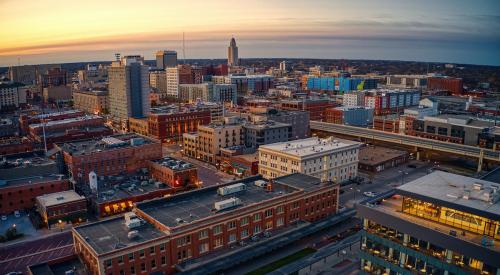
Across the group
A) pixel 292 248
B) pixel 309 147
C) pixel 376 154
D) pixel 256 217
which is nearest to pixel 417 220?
pixel 292 248

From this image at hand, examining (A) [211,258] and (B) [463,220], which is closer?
(B) [463,220]

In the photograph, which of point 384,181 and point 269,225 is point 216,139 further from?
point 269,225

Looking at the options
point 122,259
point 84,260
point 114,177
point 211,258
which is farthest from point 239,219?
point 114,177

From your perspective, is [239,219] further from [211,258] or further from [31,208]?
[31,208]

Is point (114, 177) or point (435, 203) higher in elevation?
point (435, 203)

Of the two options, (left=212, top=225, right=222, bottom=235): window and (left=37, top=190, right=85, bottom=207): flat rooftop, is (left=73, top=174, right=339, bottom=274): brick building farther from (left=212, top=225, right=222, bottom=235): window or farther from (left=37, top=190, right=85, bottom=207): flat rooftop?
(left=37, top=190, right=85, bottom=207): flat rooftop

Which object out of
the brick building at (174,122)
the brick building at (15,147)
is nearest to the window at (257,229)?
the brick building at (15,147)
